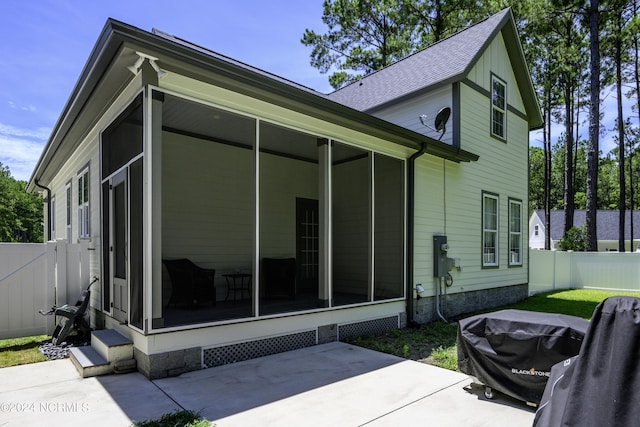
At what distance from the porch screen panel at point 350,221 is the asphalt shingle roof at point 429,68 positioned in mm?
1712

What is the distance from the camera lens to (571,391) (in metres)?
1.71

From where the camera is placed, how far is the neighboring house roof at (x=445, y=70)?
8.49 metres

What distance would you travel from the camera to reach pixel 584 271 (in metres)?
13.7

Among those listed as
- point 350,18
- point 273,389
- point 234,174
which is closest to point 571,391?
point 273,389

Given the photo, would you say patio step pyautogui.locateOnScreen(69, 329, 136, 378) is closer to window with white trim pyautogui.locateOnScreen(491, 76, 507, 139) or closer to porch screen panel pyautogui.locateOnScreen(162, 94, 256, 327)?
porch screen panel pyautogui.locateOnScreen(162, 94, 256, 327)

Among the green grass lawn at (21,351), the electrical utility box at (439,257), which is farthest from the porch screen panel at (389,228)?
the green grass lawn at (21,351)

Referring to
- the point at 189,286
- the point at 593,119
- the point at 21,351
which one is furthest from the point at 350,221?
the point at 593,119

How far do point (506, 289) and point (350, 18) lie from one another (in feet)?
45.4

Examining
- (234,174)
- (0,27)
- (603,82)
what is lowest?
(234,174)

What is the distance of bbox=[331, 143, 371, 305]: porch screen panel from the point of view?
8289 mm

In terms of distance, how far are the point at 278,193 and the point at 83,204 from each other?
138 inches

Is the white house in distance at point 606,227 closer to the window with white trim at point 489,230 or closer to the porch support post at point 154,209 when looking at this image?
the window with white trim at point 489,230

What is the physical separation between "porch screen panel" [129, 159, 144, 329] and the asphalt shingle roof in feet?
20.3

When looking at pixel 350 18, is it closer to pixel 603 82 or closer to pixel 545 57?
pixel 545 57
